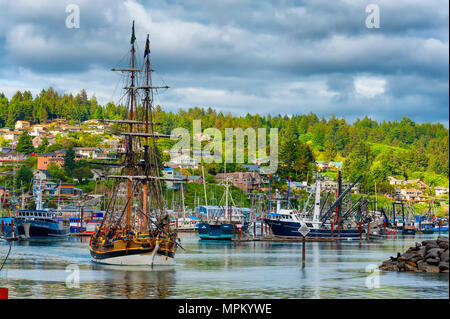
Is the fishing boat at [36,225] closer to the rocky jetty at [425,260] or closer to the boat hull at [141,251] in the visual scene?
the boat hull at [141,251]

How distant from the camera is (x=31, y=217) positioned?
12531 cm

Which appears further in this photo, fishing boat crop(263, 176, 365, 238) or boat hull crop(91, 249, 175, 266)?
fishing boat crop(263, 176, 365, 238)

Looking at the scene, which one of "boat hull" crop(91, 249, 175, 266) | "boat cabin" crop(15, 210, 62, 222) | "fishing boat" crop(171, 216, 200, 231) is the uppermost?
"boat cabin" crop(15, 210, 62, 222)

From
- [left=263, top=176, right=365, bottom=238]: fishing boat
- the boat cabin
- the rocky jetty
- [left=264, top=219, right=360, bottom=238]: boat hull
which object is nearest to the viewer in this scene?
the rocky jetty

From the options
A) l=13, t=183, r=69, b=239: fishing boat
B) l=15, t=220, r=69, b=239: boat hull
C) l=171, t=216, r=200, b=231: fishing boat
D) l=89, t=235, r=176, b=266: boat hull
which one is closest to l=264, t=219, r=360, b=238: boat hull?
l=15, t=220, r=69, b=239: boat hull

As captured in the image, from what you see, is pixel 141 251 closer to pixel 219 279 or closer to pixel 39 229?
pixel 219 279

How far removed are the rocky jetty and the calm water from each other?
198cm

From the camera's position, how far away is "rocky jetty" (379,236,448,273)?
5797 cm

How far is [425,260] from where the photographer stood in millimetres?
59062

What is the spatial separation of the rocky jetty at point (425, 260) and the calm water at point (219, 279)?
1.98 meters

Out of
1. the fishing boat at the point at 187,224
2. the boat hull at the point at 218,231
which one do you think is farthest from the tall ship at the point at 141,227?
the fishing boat at the point at 187,224

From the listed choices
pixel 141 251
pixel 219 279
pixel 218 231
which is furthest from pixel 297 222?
pixel 219 279

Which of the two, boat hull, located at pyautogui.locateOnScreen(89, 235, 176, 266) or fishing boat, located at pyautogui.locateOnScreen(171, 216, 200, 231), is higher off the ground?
boat hull, located at pyautogui.locateOnScreen(89, 235, 176, 266)

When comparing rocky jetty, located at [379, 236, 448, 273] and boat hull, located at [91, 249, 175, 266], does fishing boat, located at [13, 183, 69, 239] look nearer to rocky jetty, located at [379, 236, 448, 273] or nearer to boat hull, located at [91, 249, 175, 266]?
boat hull, located at [91, 249, 175, 266]
